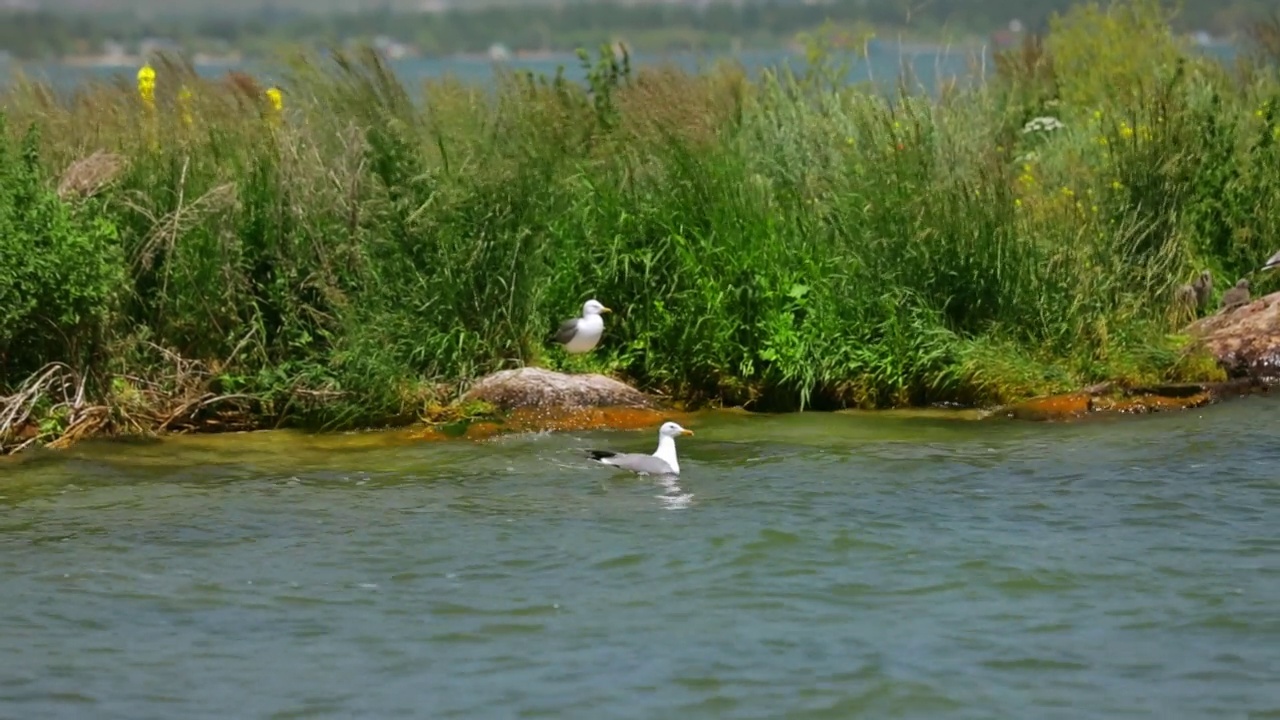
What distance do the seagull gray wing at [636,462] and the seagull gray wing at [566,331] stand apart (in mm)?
1847

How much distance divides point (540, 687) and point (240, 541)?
2821mm

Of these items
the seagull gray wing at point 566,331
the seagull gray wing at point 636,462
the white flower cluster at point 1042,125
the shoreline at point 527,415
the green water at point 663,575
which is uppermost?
the white flower cluster at point 1042,125

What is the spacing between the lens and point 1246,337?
1362 centimetres

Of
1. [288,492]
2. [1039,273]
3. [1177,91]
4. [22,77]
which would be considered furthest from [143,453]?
[1177,91]

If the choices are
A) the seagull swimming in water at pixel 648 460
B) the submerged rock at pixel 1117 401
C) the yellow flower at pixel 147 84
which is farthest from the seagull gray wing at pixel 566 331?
the yellow flower at pixel 147 84

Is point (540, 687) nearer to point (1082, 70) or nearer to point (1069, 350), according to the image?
point (1069, 350)

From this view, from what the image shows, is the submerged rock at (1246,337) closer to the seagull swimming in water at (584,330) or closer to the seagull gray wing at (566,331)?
the seagull swimming in water at (584,330)

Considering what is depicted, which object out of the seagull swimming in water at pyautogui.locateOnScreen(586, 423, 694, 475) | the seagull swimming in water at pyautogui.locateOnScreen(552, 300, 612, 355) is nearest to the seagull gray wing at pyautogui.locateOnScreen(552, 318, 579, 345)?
the seagull swimming in water at pyautogui.locateOnScreen(552, 300, 612, 355)

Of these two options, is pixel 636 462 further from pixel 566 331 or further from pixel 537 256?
pixel 537 256

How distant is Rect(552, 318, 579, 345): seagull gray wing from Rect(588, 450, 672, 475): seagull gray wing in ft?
6.06

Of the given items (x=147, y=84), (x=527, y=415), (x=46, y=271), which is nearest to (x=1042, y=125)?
(x=527, y=415)

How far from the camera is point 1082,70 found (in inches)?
758

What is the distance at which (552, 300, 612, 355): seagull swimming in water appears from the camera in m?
12.8

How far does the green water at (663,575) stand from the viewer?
7660mm
